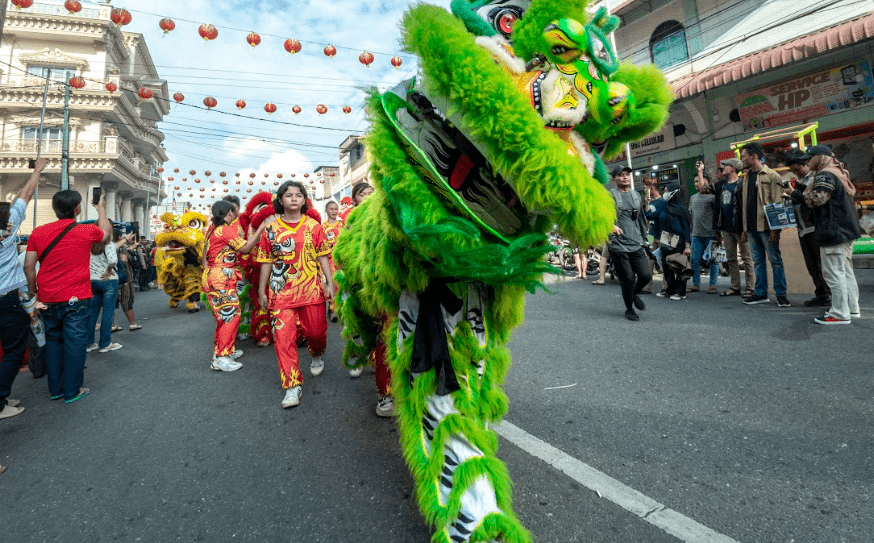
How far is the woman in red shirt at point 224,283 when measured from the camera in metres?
4.09

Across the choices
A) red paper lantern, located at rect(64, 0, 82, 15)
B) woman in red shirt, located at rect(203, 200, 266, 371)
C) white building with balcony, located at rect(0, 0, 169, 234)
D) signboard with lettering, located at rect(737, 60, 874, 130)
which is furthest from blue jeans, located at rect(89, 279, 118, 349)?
white building with balcony, located at rect(0, 0, 169, 234)

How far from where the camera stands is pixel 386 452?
2197 millimetres

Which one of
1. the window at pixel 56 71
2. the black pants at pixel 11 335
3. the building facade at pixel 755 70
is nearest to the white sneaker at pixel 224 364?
the black pants at pixel 11 335

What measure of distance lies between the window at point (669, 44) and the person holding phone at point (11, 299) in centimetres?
1403

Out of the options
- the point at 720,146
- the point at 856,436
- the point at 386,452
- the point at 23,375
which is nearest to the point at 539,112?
the point at 386,452

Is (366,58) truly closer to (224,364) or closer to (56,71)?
(224,364)

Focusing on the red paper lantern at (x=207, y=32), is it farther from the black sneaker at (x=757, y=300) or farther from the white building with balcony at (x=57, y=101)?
the white building with balcony at (x=57, y=101)

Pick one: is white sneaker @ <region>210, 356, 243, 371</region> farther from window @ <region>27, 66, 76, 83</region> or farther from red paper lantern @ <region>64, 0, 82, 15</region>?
window @ <region>27, 66, 76, 83</region>

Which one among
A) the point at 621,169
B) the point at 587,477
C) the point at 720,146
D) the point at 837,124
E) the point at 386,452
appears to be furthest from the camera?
the point at 720,146

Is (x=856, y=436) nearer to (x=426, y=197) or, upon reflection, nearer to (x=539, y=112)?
(x=539, y=112)

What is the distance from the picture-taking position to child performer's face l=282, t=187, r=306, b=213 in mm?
3176

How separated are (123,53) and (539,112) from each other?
37.5m

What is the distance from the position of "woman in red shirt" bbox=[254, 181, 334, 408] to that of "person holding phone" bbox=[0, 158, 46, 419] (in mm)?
1663

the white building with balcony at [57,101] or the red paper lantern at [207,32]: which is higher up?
the white building with balcony at [57,101]
